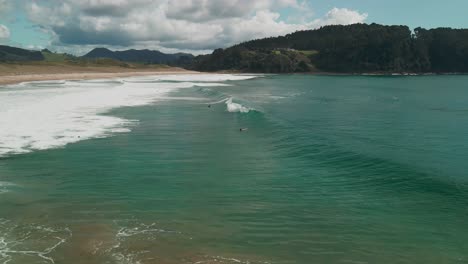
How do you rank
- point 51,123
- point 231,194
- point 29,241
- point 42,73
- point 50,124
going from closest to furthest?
point 29,241 → point 231,194 → point 50,124 → point 51,123 → point 42,73

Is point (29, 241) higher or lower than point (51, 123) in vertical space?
lower

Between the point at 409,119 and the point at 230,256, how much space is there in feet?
122

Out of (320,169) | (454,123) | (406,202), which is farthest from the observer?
(454,123)

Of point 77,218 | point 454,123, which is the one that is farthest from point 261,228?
point 454,123

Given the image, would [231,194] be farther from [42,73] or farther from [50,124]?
[42,73]

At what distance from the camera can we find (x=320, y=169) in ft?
76.3

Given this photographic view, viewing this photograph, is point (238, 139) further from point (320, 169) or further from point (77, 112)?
point (77, 112)

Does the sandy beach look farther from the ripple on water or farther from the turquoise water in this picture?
the ripple on water

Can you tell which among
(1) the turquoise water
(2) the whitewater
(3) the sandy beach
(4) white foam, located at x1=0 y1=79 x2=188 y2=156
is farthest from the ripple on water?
(3) the sandy beach

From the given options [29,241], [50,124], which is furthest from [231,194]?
[50,124]

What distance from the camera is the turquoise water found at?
1321 cm

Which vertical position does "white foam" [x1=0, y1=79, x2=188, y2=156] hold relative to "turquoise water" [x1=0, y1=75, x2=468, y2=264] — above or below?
above

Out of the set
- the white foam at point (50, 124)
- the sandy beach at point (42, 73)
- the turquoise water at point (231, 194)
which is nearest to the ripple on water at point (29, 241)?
the turquoise water at point (231, 194)

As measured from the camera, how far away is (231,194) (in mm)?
18688
